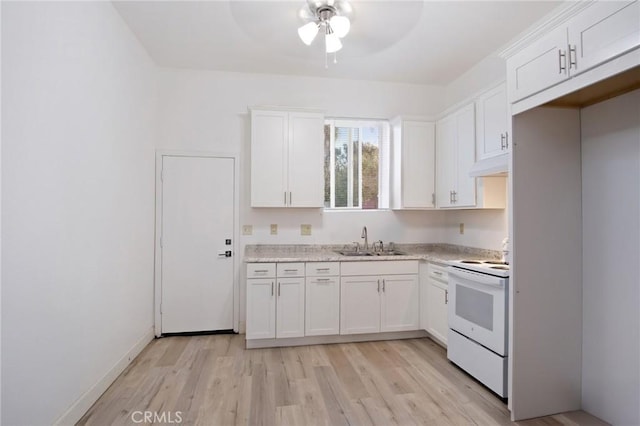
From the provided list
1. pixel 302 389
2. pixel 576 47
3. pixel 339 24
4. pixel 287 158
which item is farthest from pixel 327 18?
pixel 302 389

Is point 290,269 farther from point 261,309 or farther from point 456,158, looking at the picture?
point 456,158

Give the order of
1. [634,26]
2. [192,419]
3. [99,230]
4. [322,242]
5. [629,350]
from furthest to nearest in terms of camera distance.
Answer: [322,242]
[99,230]
[192,419]
[629,350]
[634,26]

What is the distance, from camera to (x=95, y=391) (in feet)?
7.32

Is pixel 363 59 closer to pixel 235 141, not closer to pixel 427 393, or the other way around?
pixel 235 141

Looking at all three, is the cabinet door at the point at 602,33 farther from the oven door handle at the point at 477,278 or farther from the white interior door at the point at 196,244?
the white interior door at the point at 196,244

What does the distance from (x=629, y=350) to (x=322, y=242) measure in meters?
2.71

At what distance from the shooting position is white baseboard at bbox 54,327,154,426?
1.94m

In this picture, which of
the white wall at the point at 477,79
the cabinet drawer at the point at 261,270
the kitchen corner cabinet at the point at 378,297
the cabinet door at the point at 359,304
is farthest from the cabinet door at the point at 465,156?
the cabinet drawer at the point at 261,270

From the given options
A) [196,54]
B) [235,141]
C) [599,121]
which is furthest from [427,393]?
[196,54]

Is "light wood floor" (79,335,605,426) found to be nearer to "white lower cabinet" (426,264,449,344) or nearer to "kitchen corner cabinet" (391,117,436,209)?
"white lower cabinet" (426,264,449,344)

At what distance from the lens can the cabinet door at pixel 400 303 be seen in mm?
3383

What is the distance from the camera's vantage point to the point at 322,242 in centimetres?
385

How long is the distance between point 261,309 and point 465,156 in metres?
2.57

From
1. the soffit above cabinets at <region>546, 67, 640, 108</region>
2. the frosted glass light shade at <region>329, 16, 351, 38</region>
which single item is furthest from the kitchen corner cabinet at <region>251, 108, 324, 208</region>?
the soffit above cabinets at <region>546, 67, 640, 108</region>
